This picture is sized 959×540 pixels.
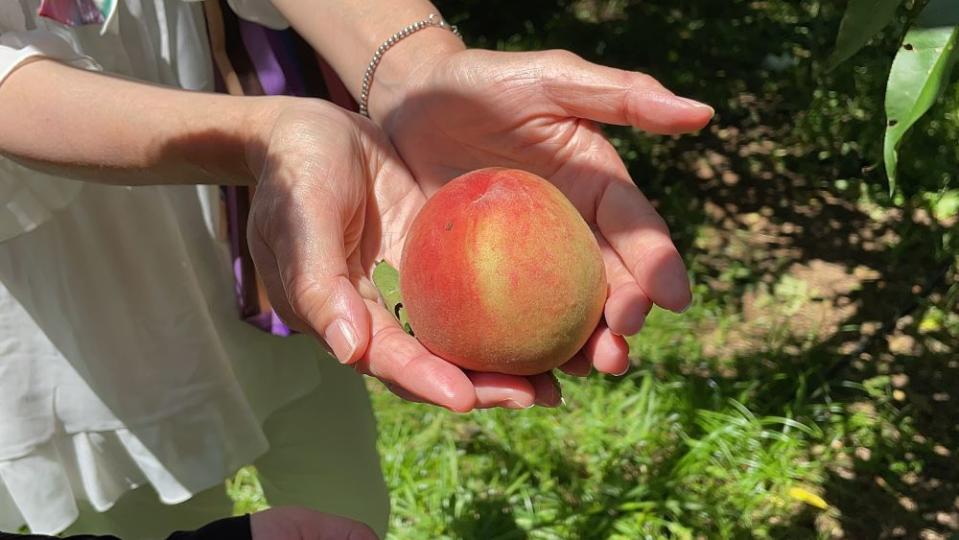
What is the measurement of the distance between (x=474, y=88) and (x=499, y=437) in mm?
1459

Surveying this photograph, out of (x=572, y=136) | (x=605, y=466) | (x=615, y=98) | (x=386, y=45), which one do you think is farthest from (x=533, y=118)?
(x=605, y=466)

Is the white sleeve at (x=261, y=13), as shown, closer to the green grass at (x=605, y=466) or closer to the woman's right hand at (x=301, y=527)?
the woman's right hand at (x=301, y=527)

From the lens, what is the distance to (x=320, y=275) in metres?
1.26

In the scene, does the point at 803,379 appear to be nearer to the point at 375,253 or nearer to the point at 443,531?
the point at 443,531

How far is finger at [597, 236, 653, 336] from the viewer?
1380 millimetres

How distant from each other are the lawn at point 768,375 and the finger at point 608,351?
107 centimetres

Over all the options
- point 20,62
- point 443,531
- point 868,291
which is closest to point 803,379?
point 868,291

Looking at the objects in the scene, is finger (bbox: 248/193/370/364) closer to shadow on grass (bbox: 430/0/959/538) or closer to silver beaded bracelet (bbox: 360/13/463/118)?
silver beaded bracelet (bbox: 360/13/463/118)

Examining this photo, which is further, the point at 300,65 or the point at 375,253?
the point at 300,65

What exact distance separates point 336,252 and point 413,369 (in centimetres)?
19

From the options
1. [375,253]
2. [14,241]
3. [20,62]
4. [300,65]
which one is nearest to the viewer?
[20,62]

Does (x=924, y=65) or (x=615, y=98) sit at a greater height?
(x=924, y=65)

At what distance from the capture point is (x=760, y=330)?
125 inches

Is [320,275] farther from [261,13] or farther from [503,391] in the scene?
[261,13]
